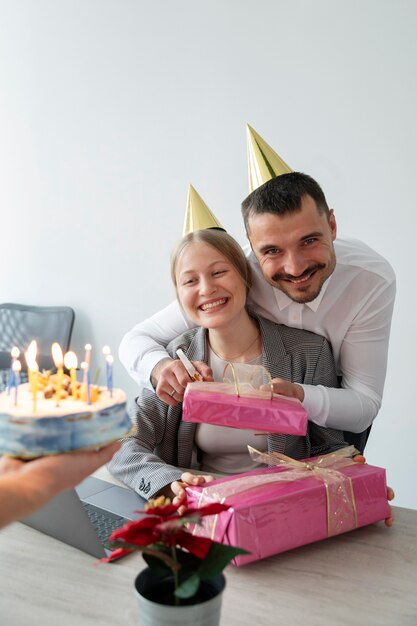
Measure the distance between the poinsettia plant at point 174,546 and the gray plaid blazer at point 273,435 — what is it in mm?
678

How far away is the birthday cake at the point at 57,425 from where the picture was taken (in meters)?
0.79

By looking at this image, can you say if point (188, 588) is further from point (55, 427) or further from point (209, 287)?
point (209, 287)

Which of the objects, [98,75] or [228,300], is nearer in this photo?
[228,300]

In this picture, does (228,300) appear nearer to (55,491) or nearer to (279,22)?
(55,491)

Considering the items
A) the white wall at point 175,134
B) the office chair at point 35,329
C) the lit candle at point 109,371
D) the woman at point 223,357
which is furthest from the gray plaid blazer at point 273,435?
the office chair at point 35,329

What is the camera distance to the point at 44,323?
3.50m

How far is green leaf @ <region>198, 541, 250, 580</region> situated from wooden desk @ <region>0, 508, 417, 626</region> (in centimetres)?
22

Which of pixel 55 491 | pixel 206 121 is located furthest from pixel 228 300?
pixel 206 121

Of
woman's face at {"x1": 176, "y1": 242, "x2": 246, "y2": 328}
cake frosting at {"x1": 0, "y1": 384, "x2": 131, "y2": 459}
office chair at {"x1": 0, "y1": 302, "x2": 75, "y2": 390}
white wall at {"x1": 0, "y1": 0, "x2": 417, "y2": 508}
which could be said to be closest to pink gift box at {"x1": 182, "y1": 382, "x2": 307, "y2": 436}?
woman's face at {"x1": 176, "y1": 242, "x2": 246, "y2": 328}

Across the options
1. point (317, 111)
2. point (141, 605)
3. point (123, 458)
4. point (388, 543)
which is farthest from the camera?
point (317, 111)

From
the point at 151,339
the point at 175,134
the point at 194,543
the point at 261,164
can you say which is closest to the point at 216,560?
the point at 194,543

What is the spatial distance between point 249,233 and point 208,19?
1.75 meters

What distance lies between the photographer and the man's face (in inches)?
63.7

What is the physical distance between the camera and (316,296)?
171 cm
